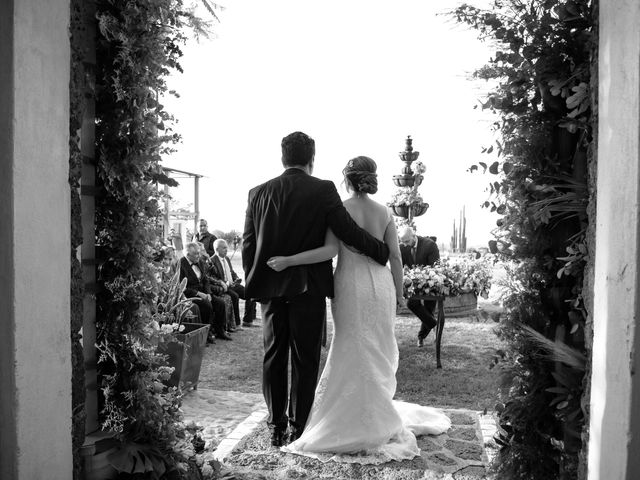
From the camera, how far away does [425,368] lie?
7.28m

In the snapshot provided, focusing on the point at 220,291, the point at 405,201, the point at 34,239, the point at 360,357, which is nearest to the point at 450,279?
the point at 360,357

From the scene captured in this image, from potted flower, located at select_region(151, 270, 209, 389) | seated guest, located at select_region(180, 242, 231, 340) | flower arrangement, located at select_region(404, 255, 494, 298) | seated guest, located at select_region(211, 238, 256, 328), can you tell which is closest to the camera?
potted flower, located at select_region(151, 270, 209, 389)

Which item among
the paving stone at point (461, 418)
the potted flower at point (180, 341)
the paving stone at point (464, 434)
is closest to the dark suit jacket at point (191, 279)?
the potted flower at point (180, 341)

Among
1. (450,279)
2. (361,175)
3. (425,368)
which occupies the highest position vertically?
(361,175)

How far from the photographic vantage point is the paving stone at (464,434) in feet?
15.0

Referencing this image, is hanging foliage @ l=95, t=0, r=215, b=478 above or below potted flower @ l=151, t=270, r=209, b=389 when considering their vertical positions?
above

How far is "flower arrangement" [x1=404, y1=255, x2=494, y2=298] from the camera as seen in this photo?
23.5ft

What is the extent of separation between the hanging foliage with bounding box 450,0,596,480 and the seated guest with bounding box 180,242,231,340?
623 centimetres

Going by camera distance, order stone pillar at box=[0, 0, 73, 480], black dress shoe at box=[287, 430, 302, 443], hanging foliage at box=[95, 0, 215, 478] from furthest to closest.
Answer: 1. black dress shoe at box=[287, 430, 302, 443]
2. hanging foliage at box=[95, 0, 215, 478]
3. stone pillar at box=[0, 0, 73, 480]

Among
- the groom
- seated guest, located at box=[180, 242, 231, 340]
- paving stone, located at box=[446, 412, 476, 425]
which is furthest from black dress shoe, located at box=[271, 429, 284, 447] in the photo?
seated guest, located at box=[180, 242, 231, 340]

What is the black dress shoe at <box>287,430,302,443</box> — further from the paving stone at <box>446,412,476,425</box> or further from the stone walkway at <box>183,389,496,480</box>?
the paving stone at <box>446,412,476,425</box>

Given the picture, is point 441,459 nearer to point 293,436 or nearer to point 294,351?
point 293,436

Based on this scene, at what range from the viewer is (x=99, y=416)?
298cm

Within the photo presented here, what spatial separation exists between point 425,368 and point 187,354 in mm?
3032
